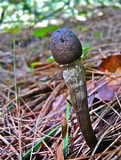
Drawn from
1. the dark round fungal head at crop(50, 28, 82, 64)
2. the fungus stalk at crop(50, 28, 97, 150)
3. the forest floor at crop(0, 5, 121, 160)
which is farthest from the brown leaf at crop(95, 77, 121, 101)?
the dark round fungal head at crop(50, 28, 82, 64)

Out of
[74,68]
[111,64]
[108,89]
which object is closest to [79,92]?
[74,68]

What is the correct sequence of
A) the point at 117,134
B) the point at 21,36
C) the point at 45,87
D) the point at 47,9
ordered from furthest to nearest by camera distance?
the point at 47,9, the point at 21,36, the point at 45,87, the point at 117,134

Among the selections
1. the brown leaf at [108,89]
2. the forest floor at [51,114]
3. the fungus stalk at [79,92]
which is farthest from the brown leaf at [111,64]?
the fungus stalk at [79,92]

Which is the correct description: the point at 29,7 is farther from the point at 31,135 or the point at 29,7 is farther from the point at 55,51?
the point at 55,51

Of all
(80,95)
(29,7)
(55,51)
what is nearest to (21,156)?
(80,95)

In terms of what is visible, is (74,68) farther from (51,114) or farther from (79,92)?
(51,114)

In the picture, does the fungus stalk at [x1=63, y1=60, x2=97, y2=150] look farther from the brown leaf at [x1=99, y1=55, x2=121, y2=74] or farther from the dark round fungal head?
the brown leaf at [x1=99, y1=55, x2=121, y2=74]

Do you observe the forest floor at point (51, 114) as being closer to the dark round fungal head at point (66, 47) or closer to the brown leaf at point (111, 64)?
the brown leaf at point (111, 64)

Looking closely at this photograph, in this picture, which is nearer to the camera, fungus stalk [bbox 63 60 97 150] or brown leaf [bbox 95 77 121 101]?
fungus stalk [bbox 63 60 97 150]
